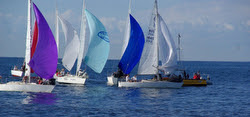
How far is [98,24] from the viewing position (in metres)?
56.8

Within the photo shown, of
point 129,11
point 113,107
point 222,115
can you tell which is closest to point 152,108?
point 113,107

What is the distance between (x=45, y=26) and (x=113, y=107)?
37.1 feet

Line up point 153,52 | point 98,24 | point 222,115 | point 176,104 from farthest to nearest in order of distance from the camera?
point 98,24 → point 153,52 → point 176,104 → point 222,115

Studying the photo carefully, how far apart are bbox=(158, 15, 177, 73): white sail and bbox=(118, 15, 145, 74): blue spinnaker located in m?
3.98

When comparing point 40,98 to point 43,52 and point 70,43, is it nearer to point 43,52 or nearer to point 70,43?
point 43,52

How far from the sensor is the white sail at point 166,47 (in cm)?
5209

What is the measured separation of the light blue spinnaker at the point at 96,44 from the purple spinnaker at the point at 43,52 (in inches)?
663

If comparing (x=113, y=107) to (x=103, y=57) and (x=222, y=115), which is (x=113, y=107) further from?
(x=103, y=57)

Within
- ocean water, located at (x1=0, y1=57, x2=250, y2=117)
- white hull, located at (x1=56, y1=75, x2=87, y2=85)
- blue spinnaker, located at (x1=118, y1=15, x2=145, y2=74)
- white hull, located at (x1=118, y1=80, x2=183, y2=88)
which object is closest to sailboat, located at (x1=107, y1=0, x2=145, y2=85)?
blue spinnaker, located at (x1=118, y1=15, x2=145, y2=74)

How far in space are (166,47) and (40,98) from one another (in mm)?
20412

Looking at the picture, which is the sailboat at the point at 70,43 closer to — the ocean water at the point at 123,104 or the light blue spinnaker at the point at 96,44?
the light blue spinnaker at the point at 96,44

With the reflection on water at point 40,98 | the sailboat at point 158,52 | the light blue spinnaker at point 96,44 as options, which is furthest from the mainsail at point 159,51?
the reflection on water at point 40,98

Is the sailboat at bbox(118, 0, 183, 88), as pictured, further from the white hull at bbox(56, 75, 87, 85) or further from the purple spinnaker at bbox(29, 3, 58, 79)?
the purple spinnaker at bbox(29, 3, 58, 79)

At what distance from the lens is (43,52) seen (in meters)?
39.7
